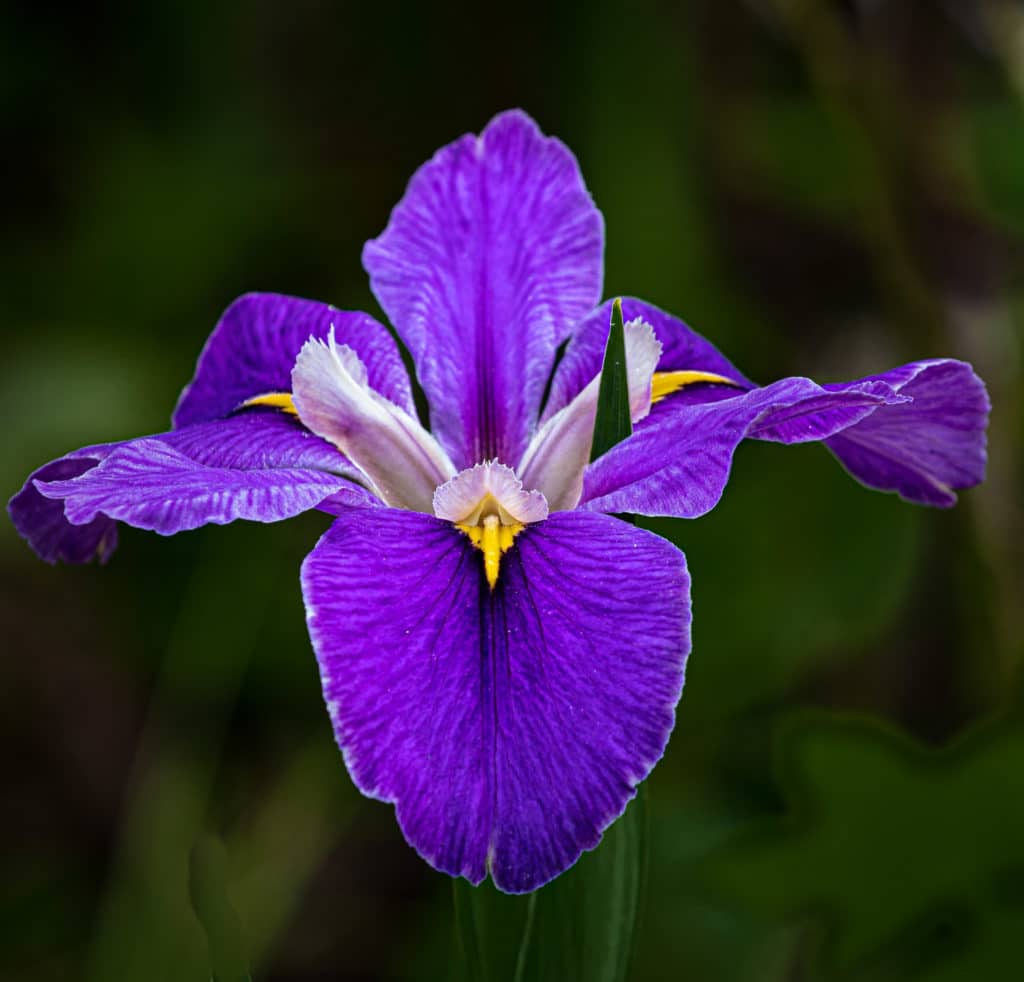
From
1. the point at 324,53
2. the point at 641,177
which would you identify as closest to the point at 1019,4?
the point at 641,177

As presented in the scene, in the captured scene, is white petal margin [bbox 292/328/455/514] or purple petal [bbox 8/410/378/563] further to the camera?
white petal margin [bbox 292/328/455/514]

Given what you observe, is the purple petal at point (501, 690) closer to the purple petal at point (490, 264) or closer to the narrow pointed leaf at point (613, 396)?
the narrow pointed leaf at point (613, 396)

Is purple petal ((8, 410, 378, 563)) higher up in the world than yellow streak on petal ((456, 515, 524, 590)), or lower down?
higher up

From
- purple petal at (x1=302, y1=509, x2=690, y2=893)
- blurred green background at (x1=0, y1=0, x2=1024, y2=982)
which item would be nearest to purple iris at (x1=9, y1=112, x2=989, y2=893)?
purple petal at (x1=302, y1=509, x2=690, y2=893)

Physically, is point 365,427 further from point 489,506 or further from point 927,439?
point 927,439

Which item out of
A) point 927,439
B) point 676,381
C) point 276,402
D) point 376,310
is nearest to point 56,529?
point 276,402

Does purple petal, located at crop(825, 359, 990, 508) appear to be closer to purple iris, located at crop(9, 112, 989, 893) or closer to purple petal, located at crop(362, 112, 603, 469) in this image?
purple iris, located at crop(9, 112, 989, 893)
